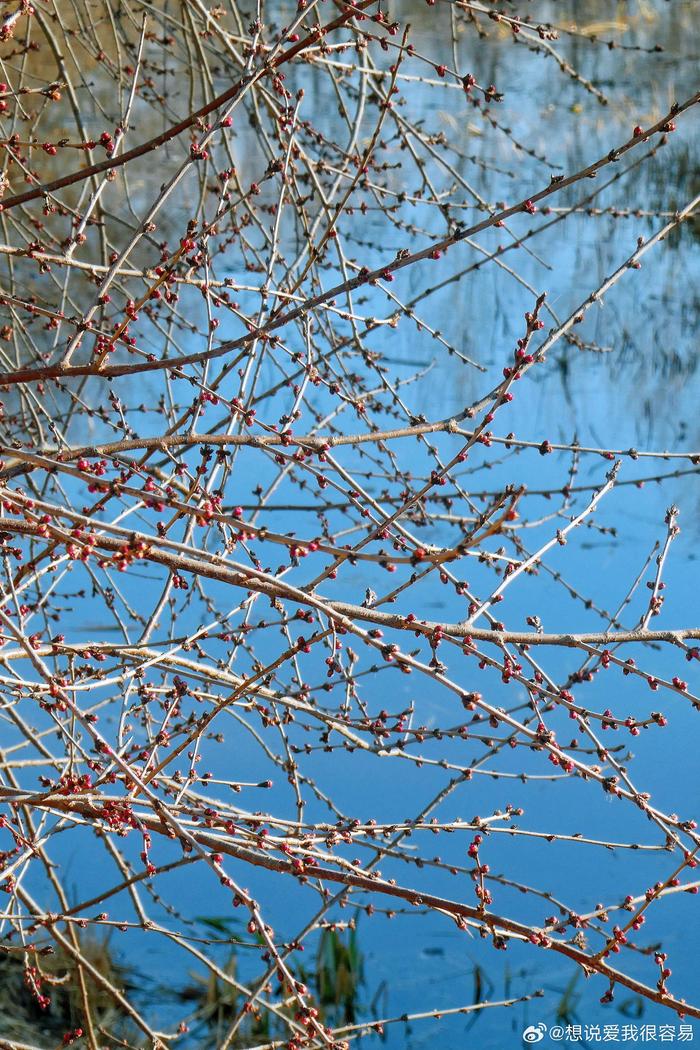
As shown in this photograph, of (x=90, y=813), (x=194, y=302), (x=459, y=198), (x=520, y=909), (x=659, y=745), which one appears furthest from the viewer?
(x=459, y=198)

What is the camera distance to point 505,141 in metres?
9.09

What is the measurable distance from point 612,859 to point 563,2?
6.37 metres

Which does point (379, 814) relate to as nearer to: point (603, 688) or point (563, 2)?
point (603, 688)

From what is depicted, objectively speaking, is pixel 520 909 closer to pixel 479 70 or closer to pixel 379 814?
pixel 379 814

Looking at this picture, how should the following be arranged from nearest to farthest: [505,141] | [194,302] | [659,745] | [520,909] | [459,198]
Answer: [520,909] < [659,745] < [194,302] < [459,198] < [505,141]

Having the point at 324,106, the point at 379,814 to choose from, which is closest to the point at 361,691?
the point at 379,814

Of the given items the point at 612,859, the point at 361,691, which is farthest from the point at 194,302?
the point at 612,859

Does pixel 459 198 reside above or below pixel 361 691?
above

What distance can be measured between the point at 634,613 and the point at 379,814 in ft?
4.75

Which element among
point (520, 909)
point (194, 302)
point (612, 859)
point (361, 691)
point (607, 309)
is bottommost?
point (520, 909)

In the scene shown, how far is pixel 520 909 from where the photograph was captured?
165 inches

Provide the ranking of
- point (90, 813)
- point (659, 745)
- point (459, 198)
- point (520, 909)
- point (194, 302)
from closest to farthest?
point (90, 813) → point (520, 909) → point (659, 745) → point (194, 302) → point (459, 198)

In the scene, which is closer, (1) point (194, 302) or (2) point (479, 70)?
(1) point (194, 302)

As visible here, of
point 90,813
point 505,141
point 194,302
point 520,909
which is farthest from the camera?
point 505,141
